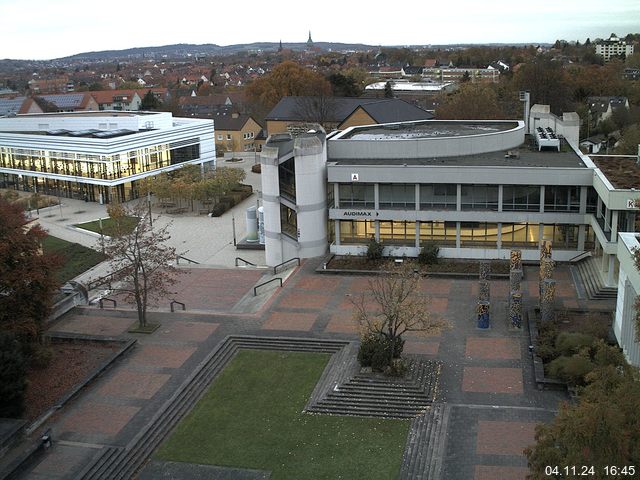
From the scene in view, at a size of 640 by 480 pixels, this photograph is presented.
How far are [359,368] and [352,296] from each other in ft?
27.6

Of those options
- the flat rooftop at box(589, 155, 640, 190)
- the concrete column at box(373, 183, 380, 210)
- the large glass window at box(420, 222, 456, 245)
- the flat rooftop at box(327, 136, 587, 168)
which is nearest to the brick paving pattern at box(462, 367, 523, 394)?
the flat rooftop at box(589, 155, 640, 190)

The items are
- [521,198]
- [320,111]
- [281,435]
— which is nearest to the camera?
[281,435]

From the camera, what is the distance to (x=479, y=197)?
39031mm

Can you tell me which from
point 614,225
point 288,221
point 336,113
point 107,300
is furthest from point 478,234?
point 336,113

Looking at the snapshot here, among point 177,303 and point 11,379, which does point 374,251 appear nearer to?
point 177,303

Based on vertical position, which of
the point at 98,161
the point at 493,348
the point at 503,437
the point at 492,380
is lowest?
the point at 503,437

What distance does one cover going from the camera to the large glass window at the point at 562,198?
37.8 m

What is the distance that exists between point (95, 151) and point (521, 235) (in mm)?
39228

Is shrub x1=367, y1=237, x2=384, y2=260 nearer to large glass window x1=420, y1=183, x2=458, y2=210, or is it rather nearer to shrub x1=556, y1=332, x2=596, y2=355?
large glass window x1=420, y1=183, x2=458, y2=210

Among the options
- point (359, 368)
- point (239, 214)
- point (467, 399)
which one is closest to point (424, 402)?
point (467, 399)

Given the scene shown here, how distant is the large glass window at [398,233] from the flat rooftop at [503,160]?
3.65 meters

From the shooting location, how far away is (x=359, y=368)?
2666 centimetres

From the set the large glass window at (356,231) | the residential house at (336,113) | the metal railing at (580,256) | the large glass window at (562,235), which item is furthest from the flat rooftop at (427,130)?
the residential house at (336,113)
